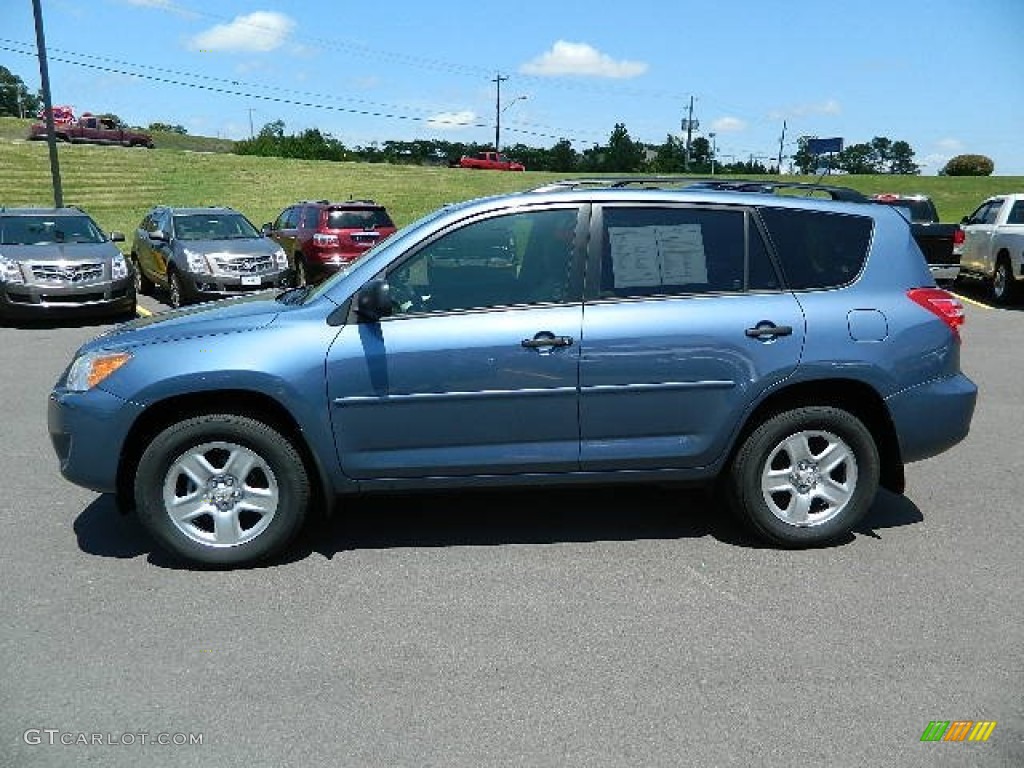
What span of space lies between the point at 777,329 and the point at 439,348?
161 centimetres

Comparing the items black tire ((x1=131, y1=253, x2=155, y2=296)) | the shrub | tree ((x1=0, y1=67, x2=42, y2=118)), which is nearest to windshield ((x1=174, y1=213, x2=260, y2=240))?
black tire ((x1=131, y1=253, x2=155, y2=296))

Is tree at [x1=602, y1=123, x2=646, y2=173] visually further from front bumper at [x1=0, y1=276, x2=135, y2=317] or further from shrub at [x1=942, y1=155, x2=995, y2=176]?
front bumper at [x1=0, y1=276, x2=135, y2=317]

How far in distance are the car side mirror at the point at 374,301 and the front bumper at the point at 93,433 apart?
3.65ft

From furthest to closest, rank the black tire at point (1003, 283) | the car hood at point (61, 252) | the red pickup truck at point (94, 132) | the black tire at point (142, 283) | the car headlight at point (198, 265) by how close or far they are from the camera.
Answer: the red pickup truck at point (94, 132) < the black tire at point (142, 283) < the black tire at point (1003, 283) < the car headlight at point (198, 265) < the car hood at point (61, 252)

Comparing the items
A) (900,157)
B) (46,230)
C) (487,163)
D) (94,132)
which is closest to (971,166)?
(487,163)

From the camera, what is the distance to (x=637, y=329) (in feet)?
12.6

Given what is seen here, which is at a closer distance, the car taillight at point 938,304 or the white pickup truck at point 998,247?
the car taillight at point 938,304

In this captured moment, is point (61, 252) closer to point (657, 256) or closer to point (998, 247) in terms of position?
point (657, 256)

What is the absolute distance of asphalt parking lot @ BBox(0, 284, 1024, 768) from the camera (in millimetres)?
2674

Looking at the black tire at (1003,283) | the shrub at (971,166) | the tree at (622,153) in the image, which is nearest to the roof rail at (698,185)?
the black tire at (1003,283)

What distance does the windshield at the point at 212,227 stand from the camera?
12.8 meters

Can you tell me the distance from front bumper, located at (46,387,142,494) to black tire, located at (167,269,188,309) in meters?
8.75

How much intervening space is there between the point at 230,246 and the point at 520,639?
10416 mm

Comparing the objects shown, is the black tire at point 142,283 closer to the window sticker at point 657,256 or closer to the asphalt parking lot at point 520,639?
the asphalt parking lot at point 520,639
